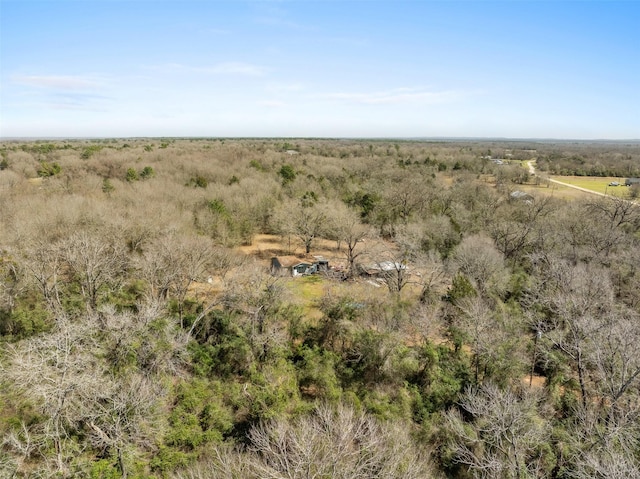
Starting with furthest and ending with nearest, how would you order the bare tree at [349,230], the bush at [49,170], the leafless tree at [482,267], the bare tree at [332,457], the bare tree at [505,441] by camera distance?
the bush at [49,170] → the bare tree at [349,230] → the leafless tree at [482,267] → the bare tree at [505,441] → the bare tree at [332,457]

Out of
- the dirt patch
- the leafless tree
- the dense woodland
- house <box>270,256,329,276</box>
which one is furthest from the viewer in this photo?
the dirt patch

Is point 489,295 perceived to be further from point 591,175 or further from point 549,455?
point 591,175

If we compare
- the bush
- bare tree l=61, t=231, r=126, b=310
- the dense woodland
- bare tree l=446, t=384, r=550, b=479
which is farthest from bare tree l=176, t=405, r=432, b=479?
the bush

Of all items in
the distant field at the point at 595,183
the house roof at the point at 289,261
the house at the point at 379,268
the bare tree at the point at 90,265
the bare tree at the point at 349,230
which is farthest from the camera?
the distant field at the point at 595,183

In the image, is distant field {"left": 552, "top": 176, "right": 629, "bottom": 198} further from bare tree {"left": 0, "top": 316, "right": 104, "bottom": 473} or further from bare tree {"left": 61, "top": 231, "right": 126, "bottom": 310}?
bare tree {"left": 0, "top": 316, "right": 104, "bottom": 473}

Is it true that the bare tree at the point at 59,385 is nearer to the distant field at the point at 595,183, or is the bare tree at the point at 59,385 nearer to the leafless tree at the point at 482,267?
the leafless tree at the point at 482,267

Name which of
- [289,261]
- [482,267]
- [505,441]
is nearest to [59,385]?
[505,441]

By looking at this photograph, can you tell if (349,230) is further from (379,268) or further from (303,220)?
(303,220)

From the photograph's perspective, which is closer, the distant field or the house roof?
the house roof

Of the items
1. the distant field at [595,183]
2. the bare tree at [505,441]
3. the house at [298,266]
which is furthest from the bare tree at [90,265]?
the distant field at [595,183]
